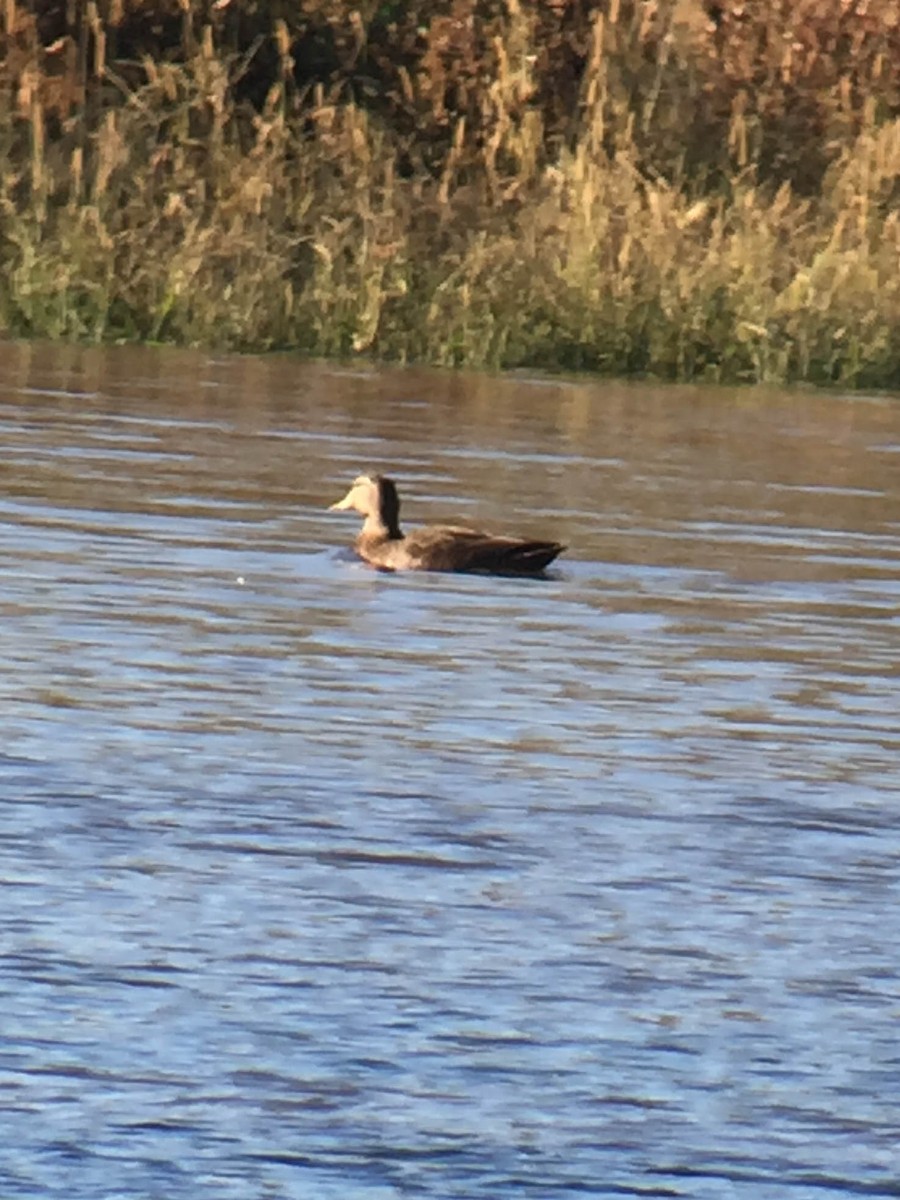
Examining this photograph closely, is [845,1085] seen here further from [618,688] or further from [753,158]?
[753,158]

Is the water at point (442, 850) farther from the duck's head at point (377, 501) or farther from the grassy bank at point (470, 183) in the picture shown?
the grassy bank at point (470, 183)

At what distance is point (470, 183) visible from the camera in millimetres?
21078

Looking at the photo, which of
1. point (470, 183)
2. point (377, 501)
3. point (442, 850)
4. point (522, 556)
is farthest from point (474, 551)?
point (470, 183)

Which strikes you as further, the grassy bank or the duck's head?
the grassy bank

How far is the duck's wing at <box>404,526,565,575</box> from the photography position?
11133 millimetres

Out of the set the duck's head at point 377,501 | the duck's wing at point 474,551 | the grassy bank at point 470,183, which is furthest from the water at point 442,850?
the grassy bank at point 470,183

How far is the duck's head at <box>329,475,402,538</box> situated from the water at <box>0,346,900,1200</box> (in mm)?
213

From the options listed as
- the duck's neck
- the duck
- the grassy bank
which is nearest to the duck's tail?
the duck

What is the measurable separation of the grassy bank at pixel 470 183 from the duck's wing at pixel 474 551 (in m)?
6.85

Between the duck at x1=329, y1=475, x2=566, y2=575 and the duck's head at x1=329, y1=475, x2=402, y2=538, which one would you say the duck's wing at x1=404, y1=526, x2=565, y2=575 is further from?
the duck's head at x1=329, y1=475, x2=402, y2=538

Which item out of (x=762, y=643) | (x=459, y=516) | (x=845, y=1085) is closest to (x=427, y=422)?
(x=459, y=516)

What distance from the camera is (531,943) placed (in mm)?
6195

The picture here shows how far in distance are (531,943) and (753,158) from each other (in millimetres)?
15031

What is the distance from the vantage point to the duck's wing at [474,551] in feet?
36.5
